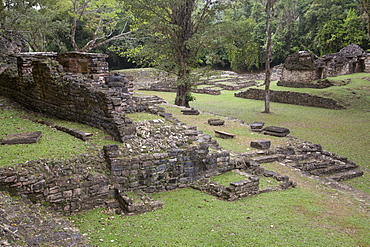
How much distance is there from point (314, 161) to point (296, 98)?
14.6m

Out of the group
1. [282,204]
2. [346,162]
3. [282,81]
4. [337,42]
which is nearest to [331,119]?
[346,162]

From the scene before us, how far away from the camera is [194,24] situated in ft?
66.7

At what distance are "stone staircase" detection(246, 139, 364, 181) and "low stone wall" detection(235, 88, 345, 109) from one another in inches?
459

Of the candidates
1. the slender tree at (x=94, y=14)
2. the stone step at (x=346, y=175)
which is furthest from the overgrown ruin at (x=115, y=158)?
the slender tree at (x=94, y=14)

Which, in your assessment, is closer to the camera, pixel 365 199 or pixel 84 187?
pixel 84 187

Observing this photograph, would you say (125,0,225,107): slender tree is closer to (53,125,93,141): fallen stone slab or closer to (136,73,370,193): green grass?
(136,73,370,193): green grass

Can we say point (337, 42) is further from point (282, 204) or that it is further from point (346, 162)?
point (282, 204)

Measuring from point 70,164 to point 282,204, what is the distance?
5008mm

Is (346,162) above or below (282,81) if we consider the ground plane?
below

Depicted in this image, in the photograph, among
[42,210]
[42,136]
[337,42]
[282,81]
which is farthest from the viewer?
[337,42]

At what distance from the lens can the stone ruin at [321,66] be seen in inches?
1162

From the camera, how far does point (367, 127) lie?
55.5 feet

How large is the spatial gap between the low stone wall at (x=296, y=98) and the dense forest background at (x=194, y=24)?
475 centimetres

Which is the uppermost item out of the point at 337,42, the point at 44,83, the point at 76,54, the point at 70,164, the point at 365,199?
the point at 337,42
